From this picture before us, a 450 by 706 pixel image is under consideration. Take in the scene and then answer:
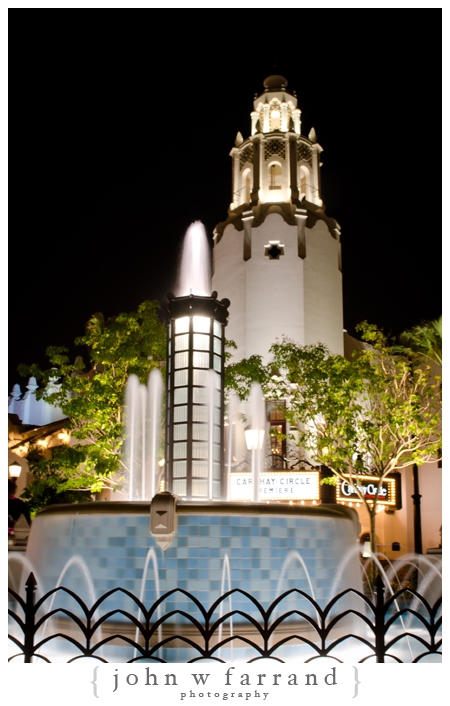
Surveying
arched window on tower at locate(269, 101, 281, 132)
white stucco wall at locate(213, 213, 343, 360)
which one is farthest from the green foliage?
arched window on tower at locate(269, 101, 281, 132)

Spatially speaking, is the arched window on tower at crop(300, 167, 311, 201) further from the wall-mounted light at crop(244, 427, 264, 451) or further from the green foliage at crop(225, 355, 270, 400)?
the wall-mounted light at crop(244, 427, 264, 451)

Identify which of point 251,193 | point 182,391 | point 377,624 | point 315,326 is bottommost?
point 377,624

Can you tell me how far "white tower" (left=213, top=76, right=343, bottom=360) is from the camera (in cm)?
3078

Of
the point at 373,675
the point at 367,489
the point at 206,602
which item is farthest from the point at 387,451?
the point at 373,675

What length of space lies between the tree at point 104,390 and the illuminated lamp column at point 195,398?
796cm

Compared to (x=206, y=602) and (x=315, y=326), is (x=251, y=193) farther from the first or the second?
(x=206, y=602)

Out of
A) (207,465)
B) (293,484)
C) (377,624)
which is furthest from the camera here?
(293,484)

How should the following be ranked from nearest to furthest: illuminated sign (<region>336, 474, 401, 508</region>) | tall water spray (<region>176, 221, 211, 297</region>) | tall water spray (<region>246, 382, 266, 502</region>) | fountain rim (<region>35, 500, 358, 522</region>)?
fountain rim (<region>35, 500, 358, 522</region>)
tall water spray (<region>176, 221, 211, 297</region>)
tall water spray (<region>246, 382, 266, 502</region>)
illuminated sign (<region>336, 474, 401, 508</region>)

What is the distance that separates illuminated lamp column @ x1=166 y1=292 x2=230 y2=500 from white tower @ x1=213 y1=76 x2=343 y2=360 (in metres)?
17.5

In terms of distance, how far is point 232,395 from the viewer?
94.5ft

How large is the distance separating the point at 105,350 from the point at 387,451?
10.0 meters

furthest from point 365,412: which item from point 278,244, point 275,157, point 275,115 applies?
point 275,115

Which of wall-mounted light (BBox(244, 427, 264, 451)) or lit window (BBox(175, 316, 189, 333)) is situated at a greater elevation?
lit window (BBox(175, 316, 189, 333))

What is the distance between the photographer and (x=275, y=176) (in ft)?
111
